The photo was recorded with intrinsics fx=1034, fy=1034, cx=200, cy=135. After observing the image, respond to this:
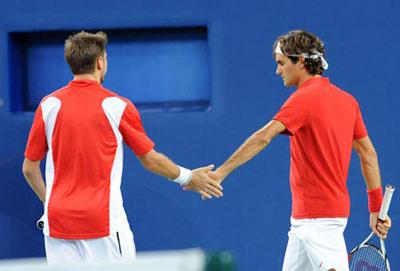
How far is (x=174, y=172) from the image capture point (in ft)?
16.8

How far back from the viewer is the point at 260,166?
22.0 ft

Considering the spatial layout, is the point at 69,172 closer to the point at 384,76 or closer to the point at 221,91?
the point at 221,91

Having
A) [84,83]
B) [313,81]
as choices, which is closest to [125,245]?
[84,83]

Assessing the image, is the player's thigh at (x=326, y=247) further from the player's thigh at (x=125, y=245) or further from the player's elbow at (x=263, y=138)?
the player's thigh at (x=125, y=245)

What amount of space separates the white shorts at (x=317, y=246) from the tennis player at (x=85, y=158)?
32.7 inches

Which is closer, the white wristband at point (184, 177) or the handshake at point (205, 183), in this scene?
the white wristband at point (184, 177)

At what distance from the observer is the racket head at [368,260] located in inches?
213

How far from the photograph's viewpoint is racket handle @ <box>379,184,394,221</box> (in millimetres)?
5219

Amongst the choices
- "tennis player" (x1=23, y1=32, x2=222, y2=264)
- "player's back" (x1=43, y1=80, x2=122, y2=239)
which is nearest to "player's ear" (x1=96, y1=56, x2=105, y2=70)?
"tennis player" (x1=23, y1=32, x2=222, y2=264)

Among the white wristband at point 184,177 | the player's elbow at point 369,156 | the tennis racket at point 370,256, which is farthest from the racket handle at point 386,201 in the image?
the white wristband at point 184,177

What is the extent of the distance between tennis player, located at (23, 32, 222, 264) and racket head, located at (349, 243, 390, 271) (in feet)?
4.34

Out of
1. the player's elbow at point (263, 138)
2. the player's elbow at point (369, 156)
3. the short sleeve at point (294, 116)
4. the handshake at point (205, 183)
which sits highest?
the short sleeve at point (294, 116)

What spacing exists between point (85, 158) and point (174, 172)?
0.55 meters

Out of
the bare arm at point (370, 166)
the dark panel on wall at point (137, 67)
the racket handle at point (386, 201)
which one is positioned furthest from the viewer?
the dark panel on wall at point (137, 67)
